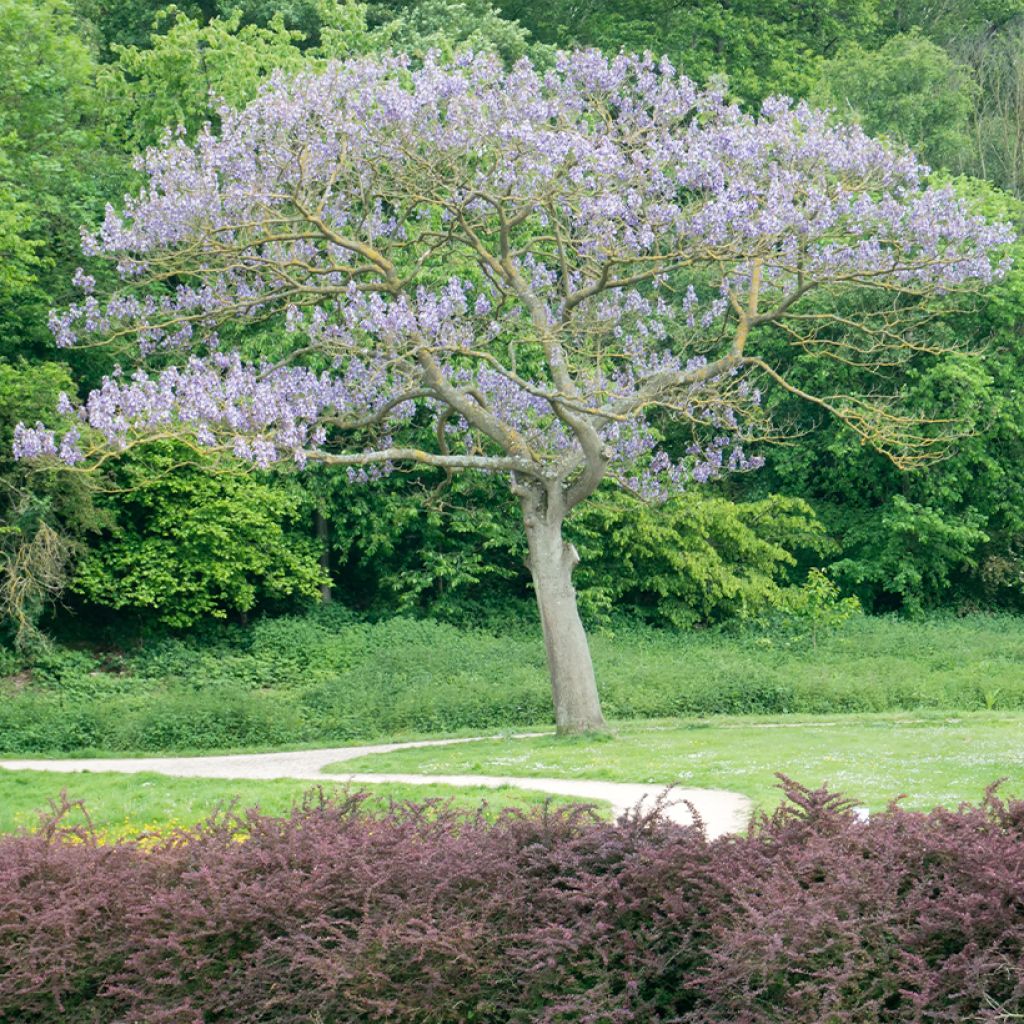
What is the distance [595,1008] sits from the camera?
6.75m

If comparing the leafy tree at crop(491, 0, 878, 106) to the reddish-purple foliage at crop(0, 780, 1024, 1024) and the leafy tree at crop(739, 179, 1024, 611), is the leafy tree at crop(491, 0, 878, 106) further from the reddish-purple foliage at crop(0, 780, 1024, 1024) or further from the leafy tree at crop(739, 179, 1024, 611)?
the reddish-purple foliage at crop(0, 780, 1024, 1024)

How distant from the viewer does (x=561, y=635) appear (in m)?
18.6

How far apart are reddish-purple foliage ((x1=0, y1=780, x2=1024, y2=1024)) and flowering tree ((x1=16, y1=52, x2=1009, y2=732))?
28.4 ft

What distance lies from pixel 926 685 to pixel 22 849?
58.3 feet

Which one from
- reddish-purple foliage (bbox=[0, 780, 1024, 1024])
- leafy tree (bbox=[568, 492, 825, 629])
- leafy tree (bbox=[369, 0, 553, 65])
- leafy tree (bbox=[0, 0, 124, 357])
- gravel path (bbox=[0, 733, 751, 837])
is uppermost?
leafy tree (bbox=[369, 0, 553, 65])

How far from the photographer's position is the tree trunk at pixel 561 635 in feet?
61.1

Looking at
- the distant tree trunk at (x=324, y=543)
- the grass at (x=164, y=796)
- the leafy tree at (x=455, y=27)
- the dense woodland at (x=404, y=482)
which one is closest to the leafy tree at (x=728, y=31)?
the dense woodland at (x=404, y=482)

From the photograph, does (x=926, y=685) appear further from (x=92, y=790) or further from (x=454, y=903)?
(x=454, y=903)

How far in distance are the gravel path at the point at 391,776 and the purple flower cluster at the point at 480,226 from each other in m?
3.58

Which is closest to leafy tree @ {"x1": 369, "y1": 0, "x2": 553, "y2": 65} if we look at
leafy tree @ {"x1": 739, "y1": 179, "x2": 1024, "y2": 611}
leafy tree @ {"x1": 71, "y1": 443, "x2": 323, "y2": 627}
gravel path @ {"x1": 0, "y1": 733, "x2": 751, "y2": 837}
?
leafy tree @ {"x1": 739, "y1": 179, "x2": 1024, "y2": 611}

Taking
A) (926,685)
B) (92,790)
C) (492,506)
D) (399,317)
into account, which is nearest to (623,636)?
(492,506)

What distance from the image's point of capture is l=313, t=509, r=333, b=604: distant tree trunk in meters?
30.5

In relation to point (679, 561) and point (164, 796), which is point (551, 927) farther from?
point (679, 561)

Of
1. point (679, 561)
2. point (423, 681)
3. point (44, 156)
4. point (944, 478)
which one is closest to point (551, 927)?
point (423, 681)
